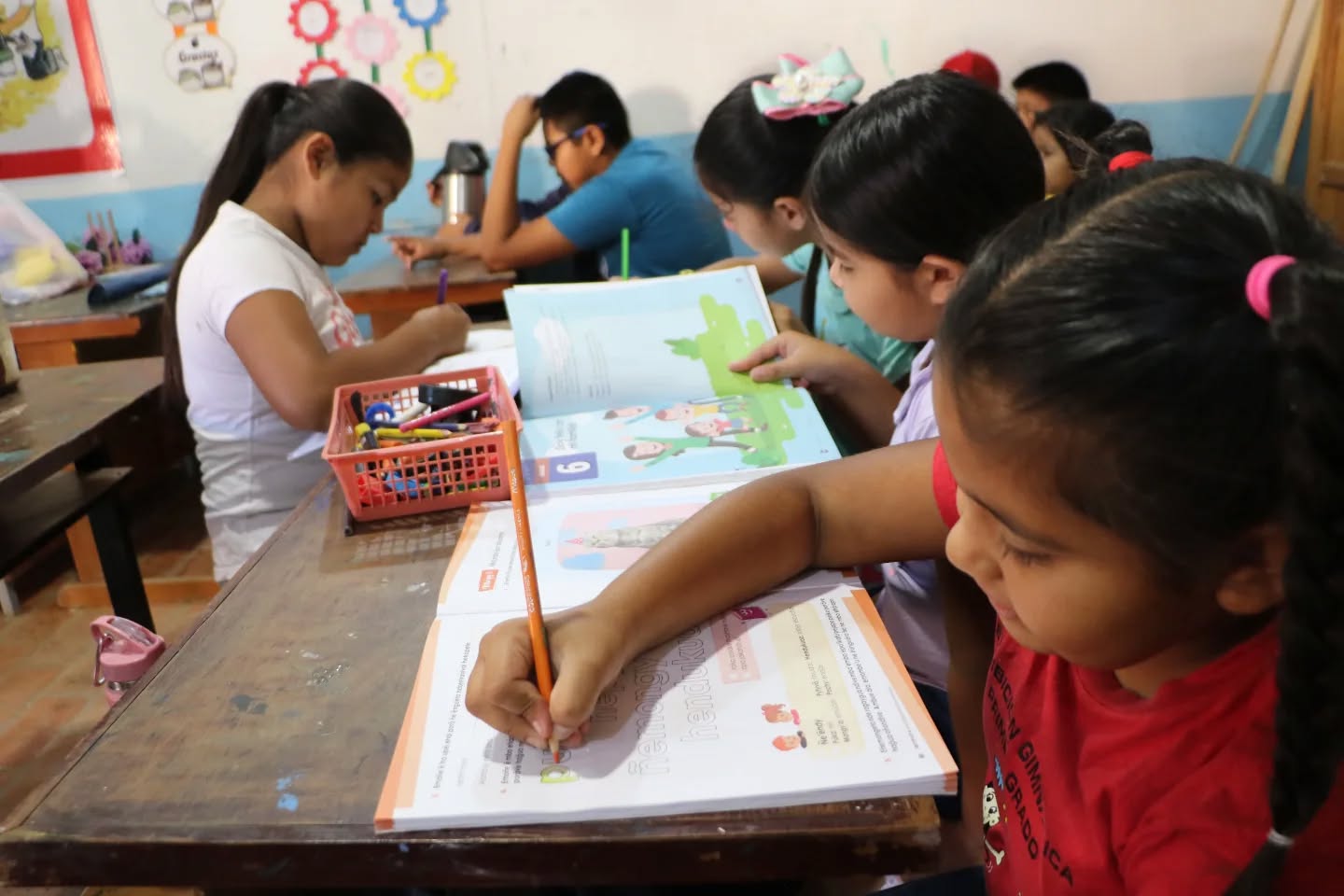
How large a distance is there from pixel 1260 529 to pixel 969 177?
561 millimetres

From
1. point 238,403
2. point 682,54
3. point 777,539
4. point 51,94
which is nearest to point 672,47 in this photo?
point 682,54

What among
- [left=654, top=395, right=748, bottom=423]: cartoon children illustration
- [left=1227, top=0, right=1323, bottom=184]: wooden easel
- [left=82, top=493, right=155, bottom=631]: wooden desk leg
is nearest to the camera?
[left=654, top=395, right=748, bottom=423]: cartoon children illustration

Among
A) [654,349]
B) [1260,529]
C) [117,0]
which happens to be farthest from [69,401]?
[117,0]

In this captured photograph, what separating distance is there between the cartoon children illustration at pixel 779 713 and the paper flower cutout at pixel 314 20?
288 cm

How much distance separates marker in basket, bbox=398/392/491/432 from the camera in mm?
990

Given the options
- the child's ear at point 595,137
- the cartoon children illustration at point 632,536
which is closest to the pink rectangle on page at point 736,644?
the cartoon children illustration at point 632,536

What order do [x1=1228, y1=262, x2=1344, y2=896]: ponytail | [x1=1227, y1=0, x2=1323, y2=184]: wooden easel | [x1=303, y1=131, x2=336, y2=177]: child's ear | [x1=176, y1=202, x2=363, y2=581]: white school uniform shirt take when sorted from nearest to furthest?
[x1=1228, y1=262, x2=1344, y2=896]: ponytail → [x1=176, y1=202, x2=363, y2=581]: white school uniform shirt → [x1=303, y1=131, x2=336, y2=177]: child's ear → [x1=1227, y1=0, x2=1323, y2=184]: wooden easel

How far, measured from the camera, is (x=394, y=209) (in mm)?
3023

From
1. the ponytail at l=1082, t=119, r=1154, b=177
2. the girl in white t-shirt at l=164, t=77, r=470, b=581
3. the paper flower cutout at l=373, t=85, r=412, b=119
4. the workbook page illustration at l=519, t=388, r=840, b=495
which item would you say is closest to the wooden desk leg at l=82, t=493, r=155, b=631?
the girl in white t-shirt at l=164, t=77, r=470, b=581

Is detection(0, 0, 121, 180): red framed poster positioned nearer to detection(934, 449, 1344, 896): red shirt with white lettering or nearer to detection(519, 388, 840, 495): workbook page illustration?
detection(519, 388, 840, 495): workbook page illustration

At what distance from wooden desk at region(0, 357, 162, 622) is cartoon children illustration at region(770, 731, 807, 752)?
989 millimetres

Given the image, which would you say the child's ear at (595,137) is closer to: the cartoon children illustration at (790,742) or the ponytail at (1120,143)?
the ponytail at (1120,143)

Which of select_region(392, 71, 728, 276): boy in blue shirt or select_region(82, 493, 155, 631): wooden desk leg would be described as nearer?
select_region(82, 493, 155, 631): wooden desk leg

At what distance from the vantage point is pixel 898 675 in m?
0.60
